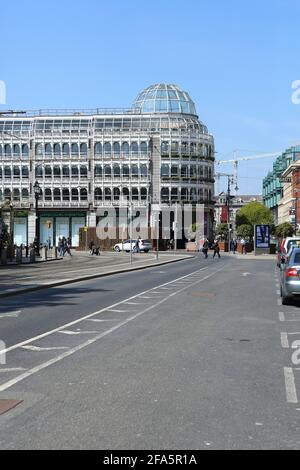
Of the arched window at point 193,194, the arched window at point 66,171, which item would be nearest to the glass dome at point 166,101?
the arched window at point 193,194

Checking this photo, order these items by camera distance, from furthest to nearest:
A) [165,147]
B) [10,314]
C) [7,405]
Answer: [165,147] < [10,314] < [7,405]

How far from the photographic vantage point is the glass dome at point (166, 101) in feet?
323

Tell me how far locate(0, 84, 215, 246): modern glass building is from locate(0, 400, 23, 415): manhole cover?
A: 8233 centimetres

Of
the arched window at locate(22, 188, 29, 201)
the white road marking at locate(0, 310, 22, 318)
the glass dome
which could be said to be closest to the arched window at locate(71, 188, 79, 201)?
the arched window at locate(22, 188, 29, 201)

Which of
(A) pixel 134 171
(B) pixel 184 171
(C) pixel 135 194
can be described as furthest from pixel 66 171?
(B) pixel 184 171

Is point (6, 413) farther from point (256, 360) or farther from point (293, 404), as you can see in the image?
point (256, 360)

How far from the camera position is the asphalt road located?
551 cm

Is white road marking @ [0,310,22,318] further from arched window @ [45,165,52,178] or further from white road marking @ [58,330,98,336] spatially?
arched window @ [45,165,52,178]

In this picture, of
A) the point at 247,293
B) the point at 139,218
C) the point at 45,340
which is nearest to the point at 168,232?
the point at 139,218

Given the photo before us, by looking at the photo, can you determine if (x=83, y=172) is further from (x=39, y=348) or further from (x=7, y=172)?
(x=39, y=348)

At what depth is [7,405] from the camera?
21.2 feet

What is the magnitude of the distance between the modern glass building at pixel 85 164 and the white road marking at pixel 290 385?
81.1 meters

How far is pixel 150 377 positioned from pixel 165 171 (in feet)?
280

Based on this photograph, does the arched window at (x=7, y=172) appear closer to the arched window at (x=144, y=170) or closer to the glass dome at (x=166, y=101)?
the arched window at (x=144, y=170)
